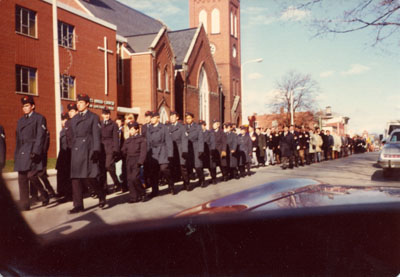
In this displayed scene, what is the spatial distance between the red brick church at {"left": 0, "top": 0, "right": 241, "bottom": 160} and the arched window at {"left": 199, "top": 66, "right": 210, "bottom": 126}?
0.08 m

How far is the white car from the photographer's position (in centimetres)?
447

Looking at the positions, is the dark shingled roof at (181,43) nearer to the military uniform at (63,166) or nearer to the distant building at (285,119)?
the military uniform at (63,166)

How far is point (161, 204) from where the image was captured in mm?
2383

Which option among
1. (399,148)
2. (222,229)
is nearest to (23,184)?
(222,229)

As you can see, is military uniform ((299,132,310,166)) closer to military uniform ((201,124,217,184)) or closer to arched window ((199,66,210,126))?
military uniform ((201,124,217,184))

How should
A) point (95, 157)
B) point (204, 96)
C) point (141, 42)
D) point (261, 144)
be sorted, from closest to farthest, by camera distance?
point (95, 157)
point (261, 144)
point (141, 42)
point (204, 96)

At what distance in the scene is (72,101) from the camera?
17.5 ft

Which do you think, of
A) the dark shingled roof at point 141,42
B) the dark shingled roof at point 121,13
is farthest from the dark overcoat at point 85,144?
the dark shingled roof at point 141,42

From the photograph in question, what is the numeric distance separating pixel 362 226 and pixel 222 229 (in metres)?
0.38

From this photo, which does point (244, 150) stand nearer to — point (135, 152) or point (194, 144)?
point (135, 152)

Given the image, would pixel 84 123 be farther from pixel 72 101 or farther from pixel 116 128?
pixel 116 128

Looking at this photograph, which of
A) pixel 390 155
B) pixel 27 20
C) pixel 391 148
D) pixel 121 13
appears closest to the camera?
pixel 121 13

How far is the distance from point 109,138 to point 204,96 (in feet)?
76.3

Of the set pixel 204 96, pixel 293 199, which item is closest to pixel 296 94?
pixel 293 199
